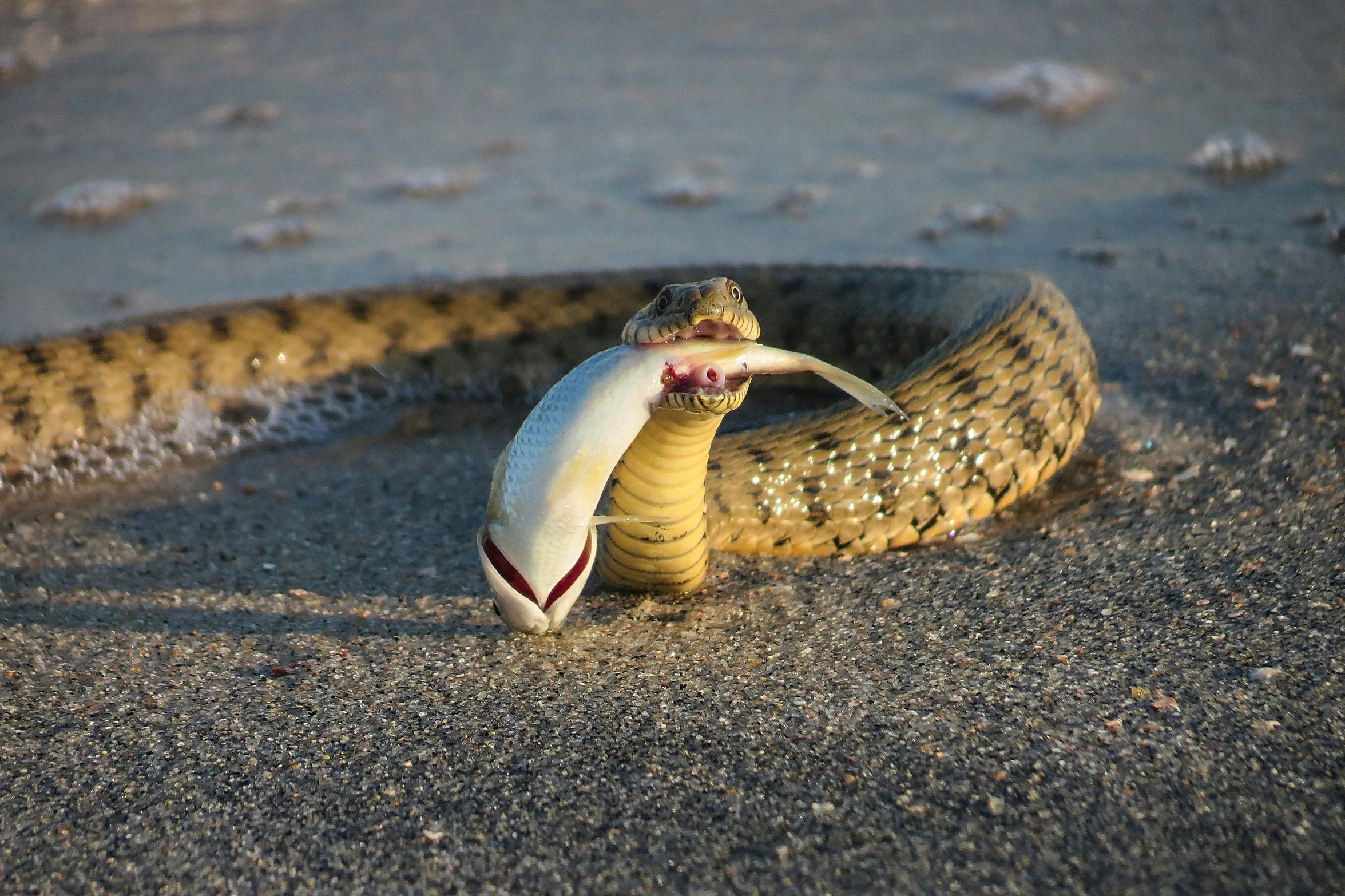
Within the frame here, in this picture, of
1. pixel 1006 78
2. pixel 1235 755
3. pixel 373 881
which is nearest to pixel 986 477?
pixel 1235 755

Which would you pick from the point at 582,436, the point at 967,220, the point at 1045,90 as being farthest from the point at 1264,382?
the point at 1045,90

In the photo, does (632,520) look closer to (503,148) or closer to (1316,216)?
(1316,216)

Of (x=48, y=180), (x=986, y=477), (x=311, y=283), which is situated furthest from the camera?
(x=48, y=180)

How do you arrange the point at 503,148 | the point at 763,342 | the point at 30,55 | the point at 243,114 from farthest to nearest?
1. the point at 30,55
2. the point at 243,114
3. the point at 503,148
4. the point at 763,342

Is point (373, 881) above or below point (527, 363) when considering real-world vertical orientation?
above

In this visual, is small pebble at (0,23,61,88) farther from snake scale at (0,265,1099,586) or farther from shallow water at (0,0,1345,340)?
snake scale at (0,265,1099,586)

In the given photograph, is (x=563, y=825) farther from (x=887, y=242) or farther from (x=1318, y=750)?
(x=887, y=242)

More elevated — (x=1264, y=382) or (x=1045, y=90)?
(x=1045, y=90)

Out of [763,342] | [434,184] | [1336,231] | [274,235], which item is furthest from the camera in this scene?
[434,184]
